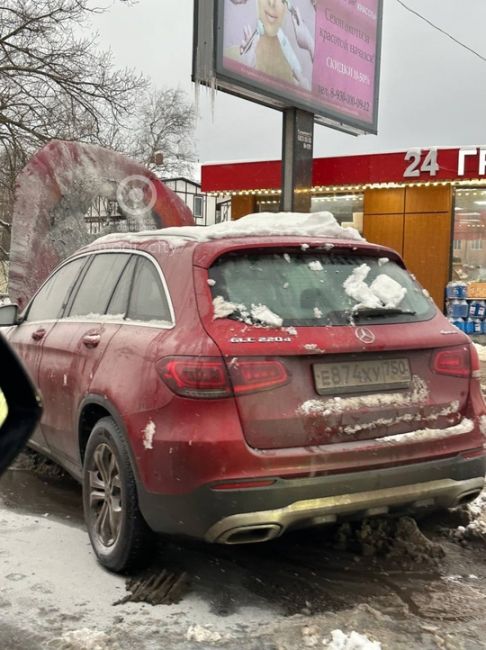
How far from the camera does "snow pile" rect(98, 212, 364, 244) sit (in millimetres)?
3289

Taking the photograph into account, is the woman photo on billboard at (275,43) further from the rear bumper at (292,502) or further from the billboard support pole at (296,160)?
the rear bumper at (292,502)

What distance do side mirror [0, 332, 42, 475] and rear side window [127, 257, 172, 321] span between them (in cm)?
145

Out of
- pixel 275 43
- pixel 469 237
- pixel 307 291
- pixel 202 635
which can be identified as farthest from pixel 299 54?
pixel 202 635

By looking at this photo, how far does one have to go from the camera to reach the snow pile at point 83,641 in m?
2.56

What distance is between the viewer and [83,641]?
260 centimetres

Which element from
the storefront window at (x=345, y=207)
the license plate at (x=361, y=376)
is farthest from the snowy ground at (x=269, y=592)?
the storefront window at (x=345, y=207)

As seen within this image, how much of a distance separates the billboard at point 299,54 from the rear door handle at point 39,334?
17.8 feet

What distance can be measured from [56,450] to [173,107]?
37343mm

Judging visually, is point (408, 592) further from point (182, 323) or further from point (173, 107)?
point (173, 107)

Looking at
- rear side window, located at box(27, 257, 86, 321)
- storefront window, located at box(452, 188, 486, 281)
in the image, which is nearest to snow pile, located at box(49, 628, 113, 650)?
rear side window, located at box(27, 257, 86, 321)

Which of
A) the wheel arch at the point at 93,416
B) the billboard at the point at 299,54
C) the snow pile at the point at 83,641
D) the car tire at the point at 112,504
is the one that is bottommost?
the snow pile at the point at 83,641

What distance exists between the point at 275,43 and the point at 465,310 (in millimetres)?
8269

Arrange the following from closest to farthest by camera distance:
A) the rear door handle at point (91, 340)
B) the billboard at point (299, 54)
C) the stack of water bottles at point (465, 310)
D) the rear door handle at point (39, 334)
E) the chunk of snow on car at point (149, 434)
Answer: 1. the chunk of snow on car at point (149, 434)
2. the rear door handle at point (91, 340)
3. the rear door handle at point (39, 334)
4. the billboard at point (299, 54)
5. the stack of water bottles at point (465, 310)

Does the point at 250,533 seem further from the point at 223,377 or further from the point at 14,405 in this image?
the point at 14,405
